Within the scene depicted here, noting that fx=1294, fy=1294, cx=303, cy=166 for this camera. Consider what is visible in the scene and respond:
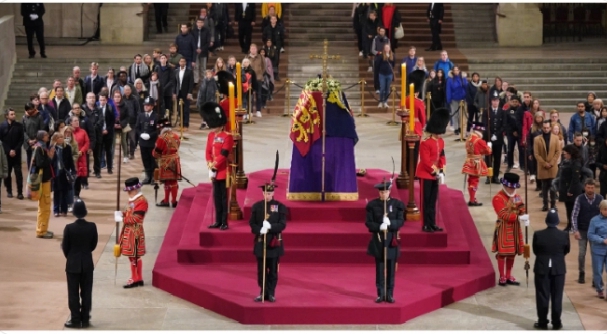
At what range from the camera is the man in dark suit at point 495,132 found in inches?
959

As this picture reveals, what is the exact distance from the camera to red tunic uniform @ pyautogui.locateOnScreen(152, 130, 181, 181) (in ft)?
72.4

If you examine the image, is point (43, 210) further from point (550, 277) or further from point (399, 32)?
point (399, 32)

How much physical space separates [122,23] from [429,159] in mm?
19816

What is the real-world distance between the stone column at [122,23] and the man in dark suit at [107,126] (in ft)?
38.8

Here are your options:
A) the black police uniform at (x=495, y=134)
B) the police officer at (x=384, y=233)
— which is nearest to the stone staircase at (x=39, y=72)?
the black police uniform at (x=495, y=134)

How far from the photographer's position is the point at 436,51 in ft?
118

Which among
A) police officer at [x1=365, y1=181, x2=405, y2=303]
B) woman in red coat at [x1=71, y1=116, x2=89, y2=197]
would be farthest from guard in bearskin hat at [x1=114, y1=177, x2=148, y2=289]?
woman in red coat at [x1=71, y1=116, x2=89, y2=197]

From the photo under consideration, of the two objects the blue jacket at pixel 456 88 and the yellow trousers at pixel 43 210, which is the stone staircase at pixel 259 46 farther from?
the yellow trousers at pixel 43 210

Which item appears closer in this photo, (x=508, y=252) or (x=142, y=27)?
(x=508, y=252)

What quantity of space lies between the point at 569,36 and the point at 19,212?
21.6 metres

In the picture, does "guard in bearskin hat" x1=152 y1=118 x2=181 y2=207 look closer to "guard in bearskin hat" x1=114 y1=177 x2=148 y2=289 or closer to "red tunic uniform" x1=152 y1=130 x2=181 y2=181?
"red tunic uniform" x1=152 y1=130 x2=181 y2=181

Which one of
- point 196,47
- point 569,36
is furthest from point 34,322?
point 569,36

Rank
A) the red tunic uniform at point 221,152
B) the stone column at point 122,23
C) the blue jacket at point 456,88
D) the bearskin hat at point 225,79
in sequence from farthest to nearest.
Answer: the stone column at point 122,23, the blue jacket at point 456,88, the bearskin hat at point 225,79, the red tunic uniform at point 221,152

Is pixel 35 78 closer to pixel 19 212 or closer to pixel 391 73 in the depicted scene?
pixel 391 73
